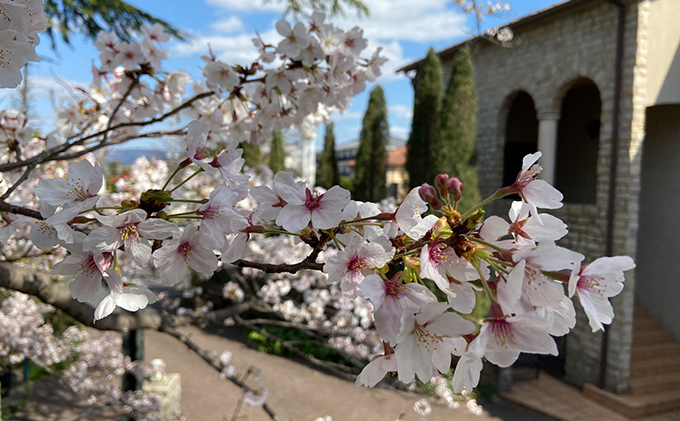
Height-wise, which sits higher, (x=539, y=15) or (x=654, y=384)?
(x=539, y=15)

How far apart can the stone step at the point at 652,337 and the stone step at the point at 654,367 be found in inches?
8.9

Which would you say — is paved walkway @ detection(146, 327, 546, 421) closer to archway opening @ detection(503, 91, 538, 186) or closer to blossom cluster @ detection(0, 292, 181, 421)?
blossom cluster @ detection(0, 292, 181, 421)

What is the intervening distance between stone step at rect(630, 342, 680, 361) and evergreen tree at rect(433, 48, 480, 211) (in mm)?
2832

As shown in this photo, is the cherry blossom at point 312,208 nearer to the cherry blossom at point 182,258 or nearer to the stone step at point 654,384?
the cherry blossom at point 182,258

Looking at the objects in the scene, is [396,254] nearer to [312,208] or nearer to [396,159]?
[312,208]

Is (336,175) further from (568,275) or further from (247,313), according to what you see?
(568,275)

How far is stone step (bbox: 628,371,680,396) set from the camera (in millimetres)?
5551

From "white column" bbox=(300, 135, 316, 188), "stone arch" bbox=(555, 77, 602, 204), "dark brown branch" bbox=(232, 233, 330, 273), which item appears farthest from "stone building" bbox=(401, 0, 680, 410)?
"white column" bbox=(300, 135, 316, 188)

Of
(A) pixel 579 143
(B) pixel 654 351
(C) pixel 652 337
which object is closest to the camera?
(B) pixel 654 351

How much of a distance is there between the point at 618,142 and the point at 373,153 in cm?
483

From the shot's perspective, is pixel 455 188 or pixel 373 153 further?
pixel 373 153

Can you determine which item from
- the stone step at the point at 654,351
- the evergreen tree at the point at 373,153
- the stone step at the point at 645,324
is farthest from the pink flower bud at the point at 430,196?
the evergreen tree at the point at 373,153

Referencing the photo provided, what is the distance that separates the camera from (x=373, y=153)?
941 centimetres

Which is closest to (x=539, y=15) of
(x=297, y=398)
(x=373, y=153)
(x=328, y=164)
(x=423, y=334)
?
(x=373, y=153)
